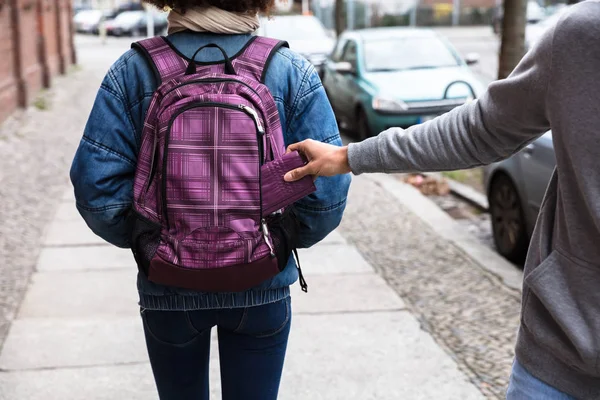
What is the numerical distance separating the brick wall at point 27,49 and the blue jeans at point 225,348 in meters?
11.6

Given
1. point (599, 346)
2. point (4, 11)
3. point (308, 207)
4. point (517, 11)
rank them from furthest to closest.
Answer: point (4, 11)
point (517, 11)
point (308, 207)
point (599, 346)

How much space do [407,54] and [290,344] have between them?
29.3 ft

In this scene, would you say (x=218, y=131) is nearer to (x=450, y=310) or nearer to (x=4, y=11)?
(x=450, y=310)

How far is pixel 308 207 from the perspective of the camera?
7.57 ft

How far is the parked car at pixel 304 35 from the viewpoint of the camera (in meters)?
17.8

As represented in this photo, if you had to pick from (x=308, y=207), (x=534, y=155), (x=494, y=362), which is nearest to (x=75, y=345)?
(x=494, y=362)

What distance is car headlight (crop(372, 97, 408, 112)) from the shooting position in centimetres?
1142

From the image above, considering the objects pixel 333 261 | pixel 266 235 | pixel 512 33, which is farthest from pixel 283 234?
pixel 512 33

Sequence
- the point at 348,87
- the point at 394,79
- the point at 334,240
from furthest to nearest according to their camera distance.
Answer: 1. the point at 348,87
2. the point at 394,79
3. the point at 334,240


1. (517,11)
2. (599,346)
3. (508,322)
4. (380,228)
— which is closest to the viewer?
(599,346)

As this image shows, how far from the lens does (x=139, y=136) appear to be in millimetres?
2277

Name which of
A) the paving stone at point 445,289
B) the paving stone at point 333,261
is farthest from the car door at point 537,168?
the paving stone at point 333,261

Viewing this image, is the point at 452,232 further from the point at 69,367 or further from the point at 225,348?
the point at 225,348

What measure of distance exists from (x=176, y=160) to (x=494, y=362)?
9.16 ft
